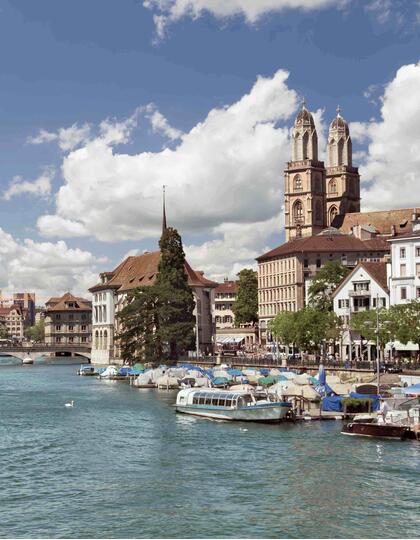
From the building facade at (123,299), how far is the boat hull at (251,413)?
281 feet

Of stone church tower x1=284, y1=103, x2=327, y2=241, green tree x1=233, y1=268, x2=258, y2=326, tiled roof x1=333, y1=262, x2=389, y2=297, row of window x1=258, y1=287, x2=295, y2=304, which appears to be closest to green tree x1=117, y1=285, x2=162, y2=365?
tiled roof x1=333, y1=262, x2=389, y2=297

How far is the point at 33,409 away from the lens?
79688mm

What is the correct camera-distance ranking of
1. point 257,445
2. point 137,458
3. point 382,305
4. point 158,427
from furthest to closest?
1. point 382,305
2. point 158,427
3. point 257,445
4. point 137,458

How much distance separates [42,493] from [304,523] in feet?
42.2

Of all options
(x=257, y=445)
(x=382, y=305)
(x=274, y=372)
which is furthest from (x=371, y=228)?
(x=257, y=445)

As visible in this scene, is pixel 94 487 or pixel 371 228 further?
pixel 371 228

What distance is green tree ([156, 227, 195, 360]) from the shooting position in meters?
125

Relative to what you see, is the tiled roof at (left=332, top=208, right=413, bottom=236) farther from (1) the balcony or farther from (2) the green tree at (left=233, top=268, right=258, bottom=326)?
(1) the balcony

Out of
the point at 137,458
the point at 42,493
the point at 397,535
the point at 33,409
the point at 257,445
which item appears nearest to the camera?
the point at 397,535

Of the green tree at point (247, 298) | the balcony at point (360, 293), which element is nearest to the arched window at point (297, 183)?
the green tree at point (247, 298)

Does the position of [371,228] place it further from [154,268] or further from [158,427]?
[158,427]

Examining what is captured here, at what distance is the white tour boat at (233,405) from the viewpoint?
65.3 m

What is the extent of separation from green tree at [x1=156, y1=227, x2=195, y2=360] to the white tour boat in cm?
4928

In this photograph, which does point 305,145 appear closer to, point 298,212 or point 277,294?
point 298,212
